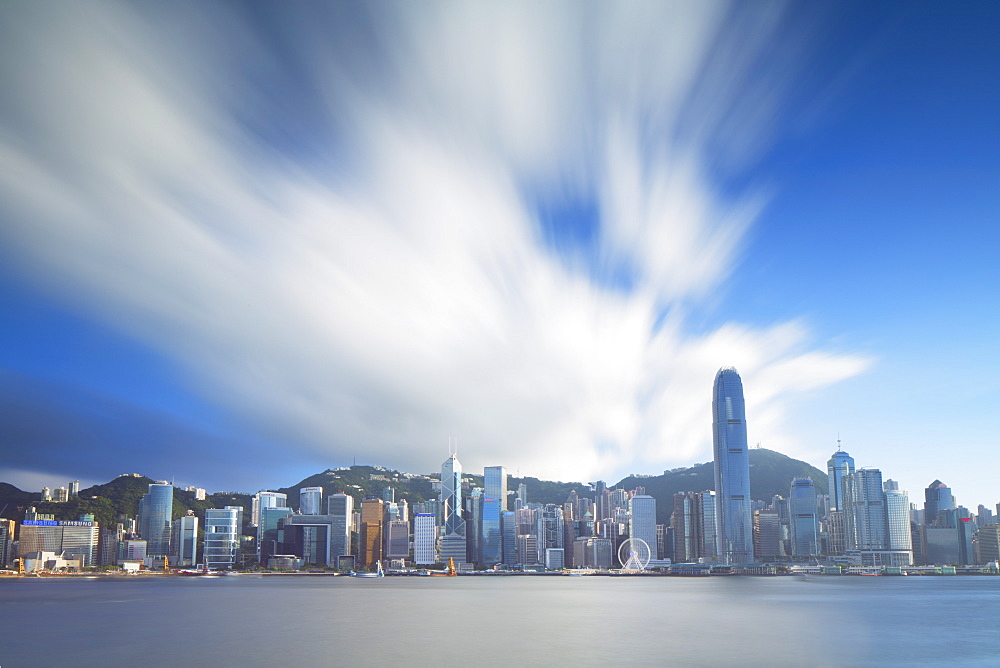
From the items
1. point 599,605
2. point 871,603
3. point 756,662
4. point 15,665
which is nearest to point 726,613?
point 599,605

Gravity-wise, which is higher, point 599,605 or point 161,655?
point 161,655

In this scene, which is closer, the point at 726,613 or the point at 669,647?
the point at 669,647

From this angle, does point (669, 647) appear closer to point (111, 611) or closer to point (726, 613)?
point (726, 613)

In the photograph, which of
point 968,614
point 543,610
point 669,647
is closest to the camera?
point 669,647

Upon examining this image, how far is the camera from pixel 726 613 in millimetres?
89438

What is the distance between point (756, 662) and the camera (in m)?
48.0

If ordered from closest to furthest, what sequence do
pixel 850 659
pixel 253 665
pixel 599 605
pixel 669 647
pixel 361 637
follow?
pixel 253 665 < pixel 850 659 < pixel 669 647 < pixel 361 637 < pixel 599 605

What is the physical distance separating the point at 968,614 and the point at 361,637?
238 ft

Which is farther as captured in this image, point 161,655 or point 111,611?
point 111,611

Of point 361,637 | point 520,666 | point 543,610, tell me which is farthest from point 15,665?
point 543,610

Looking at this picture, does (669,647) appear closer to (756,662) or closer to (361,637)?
(756,662)

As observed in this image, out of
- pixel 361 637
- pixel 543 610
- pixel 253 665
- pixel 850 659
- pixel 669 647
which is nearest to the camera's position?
pixel 253 665

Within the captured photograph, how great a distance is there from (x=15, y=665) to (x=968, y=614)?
96.6m

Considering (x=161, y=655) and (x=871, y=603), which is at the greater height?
(x=161, y=655)
